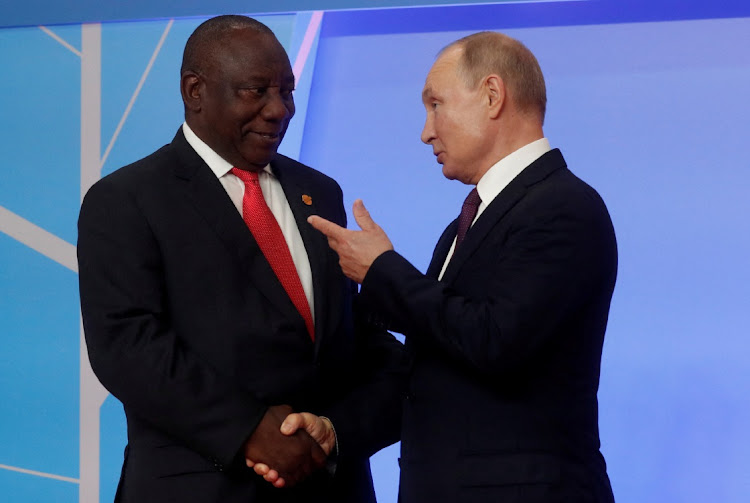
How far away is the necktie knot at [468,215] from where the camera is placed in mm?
2004

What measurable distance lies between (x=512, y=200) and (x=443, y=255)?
25cm

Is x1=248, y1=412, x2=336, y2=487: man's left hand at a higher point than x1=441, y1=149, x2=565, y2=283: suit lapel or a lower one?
lower

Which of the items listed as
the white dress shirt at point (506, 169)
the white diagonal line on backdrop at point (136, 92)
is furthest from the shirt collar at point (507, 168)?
the white diagonal line on backdrop at point (136, 92)

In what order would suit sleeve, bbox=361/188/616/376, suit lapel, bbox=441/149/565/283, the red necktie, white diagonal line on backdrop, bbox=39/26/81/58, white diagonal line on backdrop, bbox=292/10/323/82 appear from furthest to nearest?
white diagonal line on backdrop, bbox=39/26/81/58 → white diagonal line on backdrop, bbox=292/10/323/82 → the red necktie → suit lapel, bbox=441/149/565/283 → suit sleeve, bbox=361/188/616/376

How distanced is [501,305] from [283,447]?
55cm

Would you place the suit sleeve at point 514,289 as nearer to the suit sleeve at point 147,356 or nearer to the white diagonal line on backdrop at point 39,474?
the suit sleeve at point 147,356

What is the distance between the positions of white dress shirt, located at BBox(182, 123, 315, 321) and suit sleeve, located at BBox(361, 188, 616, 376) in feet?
1.08

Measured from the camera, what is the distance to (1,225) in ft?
12.5

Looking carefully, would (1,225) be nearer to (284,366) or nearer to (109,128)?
(109,128)

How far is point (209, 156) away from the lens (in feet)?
7.20

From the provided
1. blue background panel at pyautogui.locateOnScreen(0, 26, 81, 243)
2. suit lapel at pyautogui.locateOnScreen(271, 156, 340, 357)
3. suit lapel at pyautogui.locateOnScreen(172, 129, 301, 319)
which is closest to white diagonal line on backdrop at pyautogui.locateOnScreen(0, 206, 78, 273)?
blue background panel at pyautogui.locateOnScreen(0, 26, 81, 243)

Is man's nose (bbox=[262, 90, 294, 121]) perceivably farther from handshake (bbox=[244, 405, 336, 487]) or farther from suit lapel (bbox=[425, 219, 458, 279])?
handshake (bbox=[244, 405, 336, 487])

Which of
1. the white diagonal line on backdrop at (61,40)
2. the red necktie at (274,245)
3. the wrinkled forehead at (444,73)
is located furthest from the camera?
the white diagonal line on backdrop at (61,40)

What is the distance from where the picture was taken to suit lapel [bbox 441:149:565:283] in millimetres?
1905
